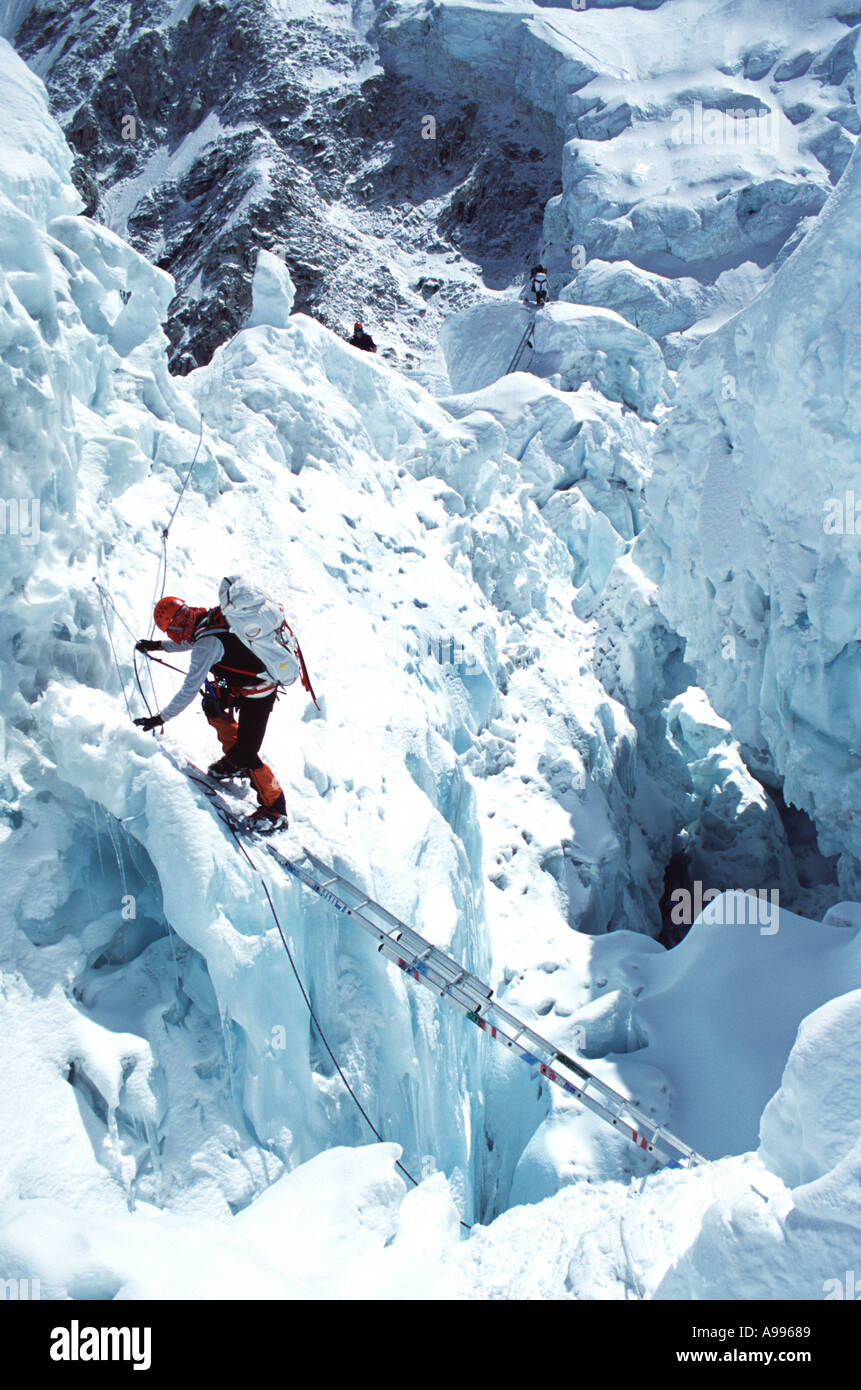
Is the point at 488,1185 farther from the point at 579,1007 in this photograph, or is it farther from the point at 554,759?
the point at 554,759

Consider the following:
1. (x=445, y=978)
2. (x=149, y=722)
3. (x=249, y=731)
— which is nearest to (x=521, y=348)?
(x=249, y=731)

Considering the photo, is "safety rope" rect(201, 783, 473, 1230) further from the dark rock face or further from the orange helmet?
the dark rock face

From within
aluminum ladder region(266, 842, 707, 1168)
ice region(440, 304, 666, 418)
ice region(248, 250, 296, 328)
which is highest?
ice region(248, 250, 296, 328)

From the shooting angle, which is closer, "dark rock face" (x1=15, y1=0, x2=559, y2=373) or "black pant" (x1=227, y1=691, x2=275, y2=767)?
"black pant" (x1=227, y1=691, x2=275, y2=767)

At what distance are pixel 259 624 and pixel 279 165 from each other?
79.4 ft

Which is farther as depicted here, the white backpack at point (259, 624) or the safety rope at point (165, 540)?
the safety rope at point (165, 540)

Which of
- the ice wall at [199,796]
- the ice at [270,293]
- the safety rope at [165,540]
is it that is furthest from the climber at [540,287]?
the safety rope at [165,540]

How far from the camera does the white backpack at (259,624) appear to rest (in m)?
3.82

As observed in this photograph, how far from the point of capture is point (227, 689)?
3979 mm

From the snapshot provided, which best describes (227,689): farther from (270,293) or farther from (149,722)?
(270,293)

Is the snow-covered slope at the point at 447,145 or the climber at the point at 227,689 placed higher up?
the snow-covered slope at the point at 447,145

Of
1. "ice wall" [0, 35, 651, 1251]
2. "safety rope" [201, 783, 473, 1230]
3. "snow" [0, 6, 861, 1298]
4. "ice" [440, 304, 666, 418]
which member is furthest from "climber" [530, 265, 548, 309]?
"safety rope" [201, 783, 473, 1230]

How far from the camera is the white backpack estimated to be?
3.82 metres

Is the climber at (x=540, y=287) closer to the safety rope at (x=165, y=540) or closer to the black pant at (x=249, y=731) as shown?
the safety rope at (x=165, y=540)
